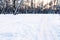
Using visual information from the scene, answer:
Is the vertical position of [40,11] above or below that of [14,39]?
below

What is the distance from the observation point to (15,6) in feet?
46.9

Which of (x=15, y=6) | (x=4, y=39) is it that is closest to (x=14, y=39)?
(x=4, y=39)

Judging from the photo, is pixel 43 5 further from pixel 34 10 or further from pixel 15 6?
pixel 15 6

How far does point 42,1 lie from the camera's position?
49.5 ft

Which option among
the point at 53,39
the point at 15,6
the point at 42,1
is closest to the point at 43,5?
the point at 42,1

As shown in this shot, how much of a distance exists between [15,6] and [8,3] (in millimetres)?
639

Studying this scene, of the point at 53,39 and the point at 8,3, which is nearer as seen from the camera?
the point at 53,39

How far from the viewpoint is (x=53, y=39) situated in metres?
4.11

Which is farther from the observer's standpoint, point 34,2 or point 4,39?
point 34,2

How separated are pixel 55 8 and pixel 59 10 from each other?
13.1 inches

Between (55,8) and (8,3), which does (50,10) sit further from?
(8,3)

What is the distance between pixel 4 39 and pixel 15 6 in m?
10.3

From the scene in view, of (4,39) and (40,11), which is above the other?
(4,39)

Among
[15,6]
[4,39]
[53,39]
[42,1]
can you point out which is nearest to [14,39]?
[4,39]
